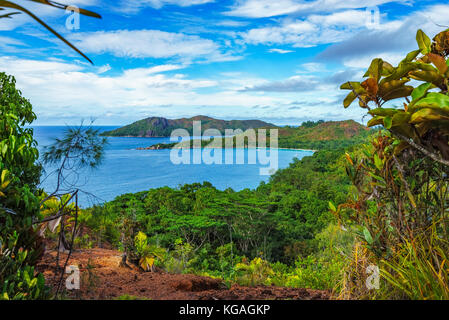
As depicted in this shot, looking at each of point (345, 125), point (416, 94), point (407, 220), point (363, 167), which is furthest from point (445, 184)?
point (345, 125)

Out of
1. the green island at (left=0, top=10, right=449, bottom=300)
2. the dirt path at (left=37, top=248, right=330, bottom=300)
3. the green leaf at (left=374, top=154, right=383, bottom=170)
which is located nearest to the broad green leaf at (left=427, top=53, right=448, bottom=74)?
the green island at (left=0, top=10, right=449, bottom=300)

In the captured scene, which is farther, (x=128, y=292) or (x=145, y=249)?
(x=145, y=249)

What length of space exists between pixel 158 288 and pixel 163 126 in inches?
638

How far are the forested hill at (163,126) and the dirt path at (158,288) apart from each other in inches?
69.8

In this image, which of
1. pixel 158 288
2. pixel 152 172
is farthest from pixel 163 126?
pixel 158 288

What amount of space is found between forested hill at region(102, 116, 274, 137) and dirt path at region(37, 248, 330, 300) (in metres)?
1.77

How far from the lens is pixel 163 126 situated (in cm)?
1780

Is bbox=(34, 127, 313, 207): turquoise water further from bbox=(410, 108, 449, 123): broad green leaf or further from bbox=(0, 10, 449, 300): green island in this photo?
bbox=(410, 108, 449, 123): broad green leaf

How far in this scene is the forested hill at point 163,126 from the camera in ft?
43.2

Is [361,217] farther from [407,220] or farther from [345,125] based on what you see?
[345,125]

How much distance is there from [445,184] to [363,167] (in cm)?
45

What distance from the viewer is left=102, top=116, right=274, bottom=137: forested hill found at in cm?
1317

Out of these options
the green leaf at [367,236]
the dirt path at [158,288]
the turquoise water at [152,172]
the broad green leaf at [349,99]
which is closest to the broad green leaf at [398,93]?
the broad green leaf at [349,99]
